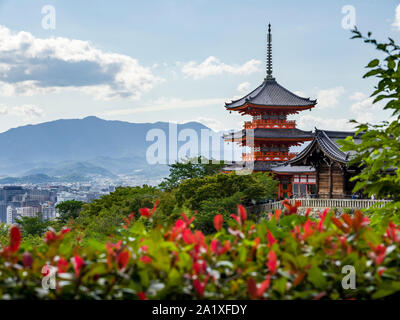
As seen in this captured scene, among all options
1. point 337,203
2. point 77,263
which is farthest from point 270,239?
point 337,203

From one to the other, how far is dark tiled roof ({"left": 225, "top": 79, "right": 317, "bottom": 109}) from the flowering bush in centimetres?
3134

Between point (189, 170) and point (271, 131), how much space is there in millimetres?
8810

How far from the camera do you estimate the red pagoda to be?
1275 inches

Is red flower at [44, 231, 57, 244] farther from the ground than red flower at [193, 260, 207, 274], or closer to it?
farther from the ground

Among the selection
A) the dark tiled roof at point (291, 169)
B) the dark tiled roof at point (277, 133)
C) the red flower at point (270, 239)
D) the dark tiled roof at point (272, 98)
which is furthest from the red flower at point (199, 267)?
the dark tiled roof at point (272, 98)

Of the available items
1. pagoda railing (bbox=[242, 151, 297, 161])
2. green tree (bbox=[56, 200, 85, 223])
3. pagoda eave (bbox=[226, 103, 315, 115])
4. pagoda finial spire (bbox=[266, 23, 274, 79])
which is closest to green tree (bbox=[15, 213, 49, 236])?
green tree (bbox=[56, 200, 85, 223])

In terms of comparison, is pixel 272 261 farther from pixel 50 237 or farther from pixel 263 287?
pixel 50 237

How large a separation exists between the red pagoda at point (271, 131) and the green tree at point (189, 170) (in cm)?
408

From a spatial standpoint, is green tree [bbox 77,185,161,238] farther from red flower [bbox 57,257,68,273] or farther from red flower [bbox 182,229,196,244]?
red flower [bbox 57,257,68,273]

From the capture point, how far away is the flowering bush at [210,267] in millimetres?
2184
